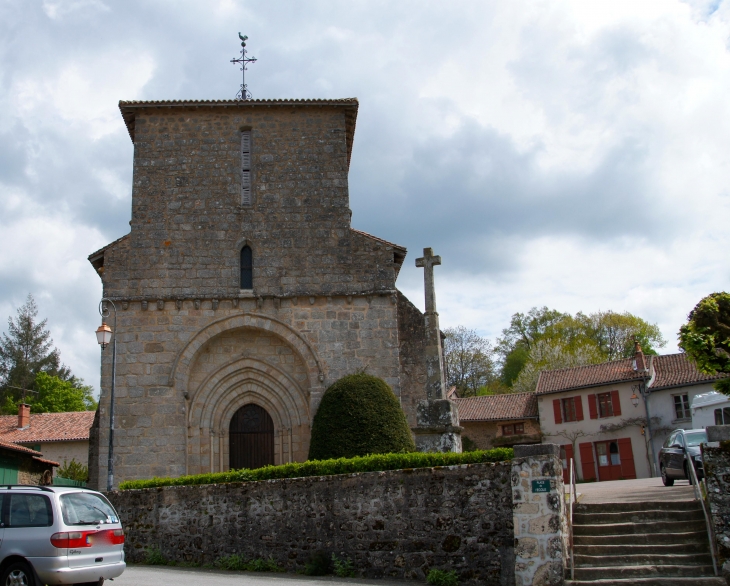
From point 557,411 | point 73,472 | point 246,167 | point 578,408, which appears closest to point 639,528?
point 246,167

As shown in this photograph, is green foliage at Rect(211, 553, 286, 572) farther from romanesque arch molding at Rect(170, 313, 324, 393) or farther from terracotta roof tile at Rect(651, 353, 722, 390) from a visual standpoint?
terracotta roof tile at Rect(651, 353, 722, 390)

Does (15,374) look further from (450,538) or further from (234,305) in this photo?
(450,538)

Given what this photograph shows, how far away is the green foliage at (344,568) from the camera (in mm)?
11797

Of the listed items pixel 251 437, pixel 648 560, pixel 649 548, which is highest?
pixel 251 437

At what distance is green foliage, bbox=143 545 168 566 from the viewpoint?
44.8 ft

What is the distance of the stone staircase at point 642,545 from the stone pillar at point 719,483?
425mm

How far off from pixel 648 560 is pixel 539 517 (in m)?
1.53

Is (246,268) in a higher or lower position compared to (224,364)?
higher

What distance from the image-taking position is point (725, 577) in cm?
930

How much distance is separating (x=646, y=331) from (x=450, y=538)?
4859 cm

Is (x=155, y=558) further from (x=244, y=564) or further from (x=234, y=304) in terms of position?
(x=234, y=304)

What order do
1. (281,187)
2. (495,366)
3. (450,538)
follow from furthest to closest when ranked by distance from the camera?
(495,366) < (281,187) < (450,538)

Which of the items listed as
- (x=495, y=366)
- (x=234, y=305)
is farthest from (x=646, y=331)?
(x=234, y=305)

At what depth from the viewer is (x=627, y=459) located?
35.8 meters
